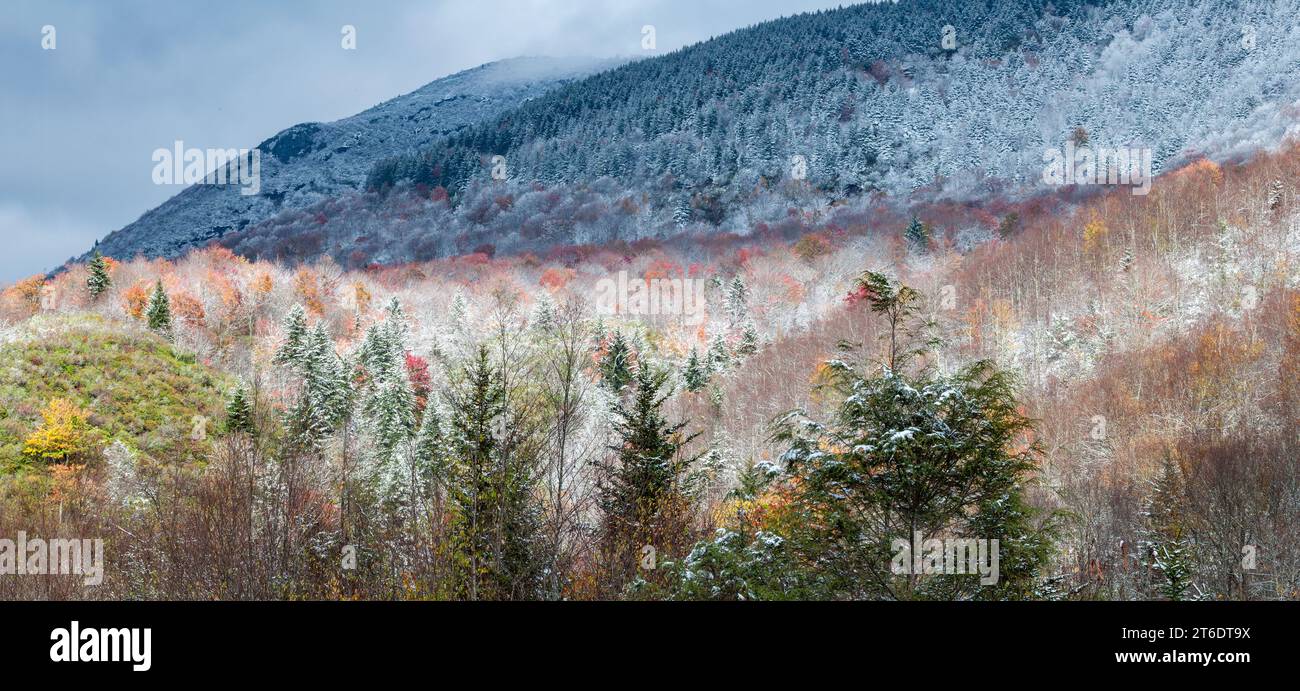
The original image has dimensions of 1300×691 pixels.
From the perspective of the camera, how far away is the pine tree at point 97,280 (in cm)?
6338

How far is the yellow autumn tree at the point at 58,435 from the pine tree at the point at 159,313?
17.5 metres

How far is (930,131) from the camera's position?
174 m

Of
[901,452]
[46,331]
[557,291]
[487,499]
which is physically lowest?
[487,499]

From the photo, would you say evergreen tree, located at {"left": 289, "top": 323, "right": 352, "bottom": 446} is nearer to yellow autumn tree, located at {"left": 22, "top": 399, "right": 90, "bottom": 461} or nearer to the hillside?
the hillside

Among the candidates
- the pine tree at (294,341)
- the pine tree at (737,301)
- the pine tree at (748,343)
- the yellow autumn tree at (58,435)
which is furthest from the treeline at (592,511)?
the pine tree at (737,301)

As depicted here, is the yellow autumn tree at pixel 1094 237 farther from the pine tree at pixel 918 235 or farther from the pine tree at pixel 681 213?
the pine tree at pixel 681 213

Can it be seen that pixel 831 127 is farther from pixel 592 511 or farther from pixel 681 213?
pixel 592 511

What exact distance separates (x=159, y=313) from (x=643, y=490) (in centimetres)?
5013

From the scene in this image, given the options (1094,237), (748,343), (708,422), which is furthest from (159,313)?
(1094,237)

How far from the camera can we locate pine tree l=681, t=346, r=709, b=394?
61.8 meters

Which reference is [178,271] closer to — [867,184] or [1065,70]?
[867,184]
